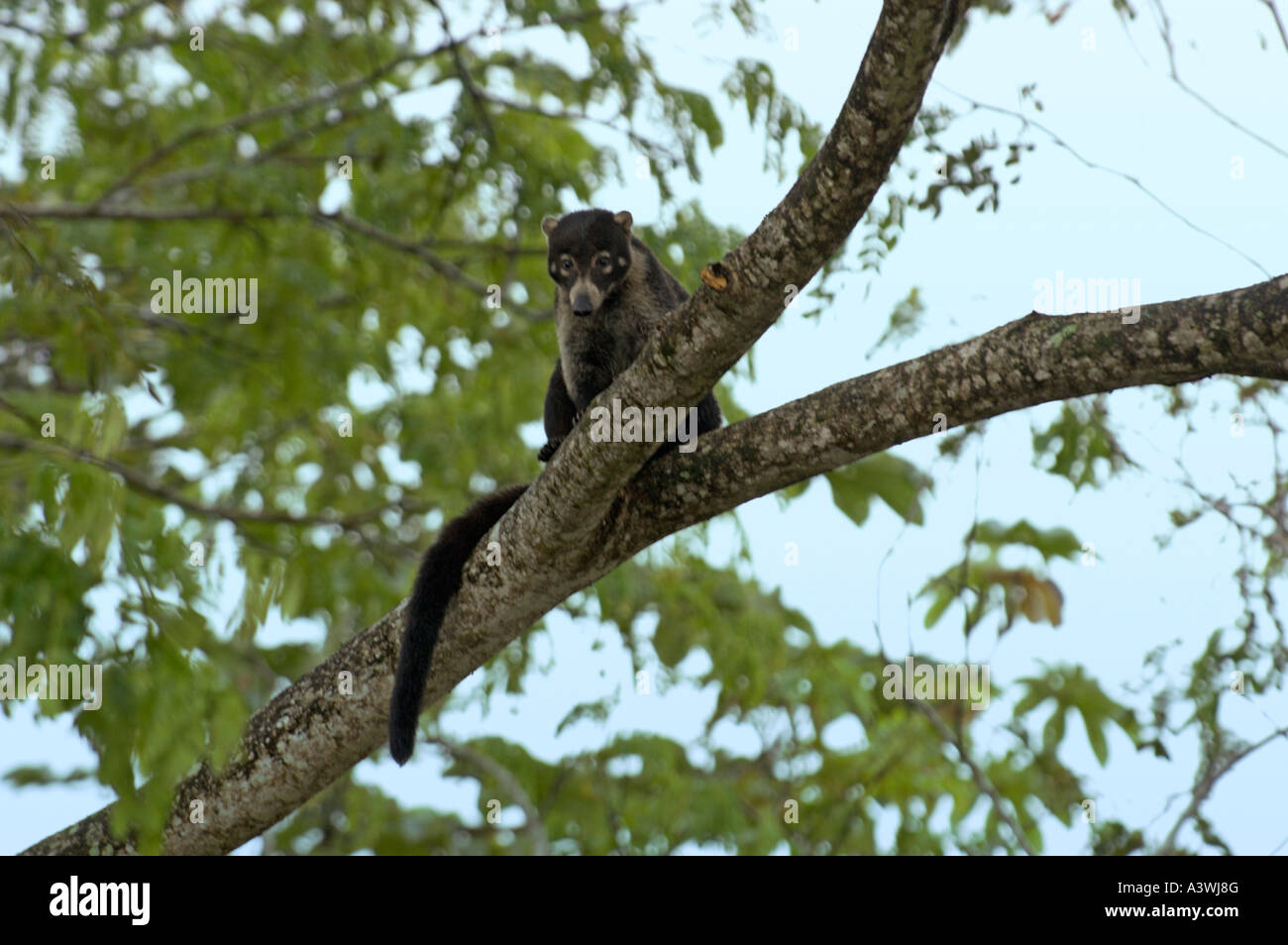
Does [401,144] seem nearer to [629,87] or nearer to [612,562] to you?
[629,87]

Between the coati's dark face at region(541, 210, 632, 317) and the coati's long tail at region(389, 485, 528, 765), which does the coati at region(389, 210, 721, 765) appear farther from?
the coati's long tail at region(389, 485, 528, 765)

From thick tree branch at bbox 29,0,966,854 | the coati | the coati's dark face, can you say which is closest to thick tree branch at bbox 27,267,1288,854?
thick tree branch at bbox 29,0,966,854

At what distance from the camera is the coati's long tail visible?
3.89 meters

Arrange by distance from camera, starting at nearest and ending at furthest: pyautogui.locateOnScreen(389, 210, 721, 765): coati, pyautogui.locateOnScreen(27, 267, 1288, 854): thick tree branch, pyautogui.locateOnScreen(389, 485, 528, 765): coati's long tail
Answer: pyautogui.locateOnScreen(27, 267, 1288, 854): thick tree branch → pyautogui.locateOnScreen(389, 485, 528, 765): coati's long tail → pyautogui.locateOnScreen(389, 210, 721, 765): coati

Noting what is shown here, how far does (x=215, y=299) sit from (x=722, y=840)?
4288 mm

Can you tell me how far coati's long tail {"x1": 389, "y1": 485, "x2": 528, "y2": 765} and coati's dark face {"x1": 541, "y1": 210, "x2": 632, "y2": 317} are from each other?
1475mm

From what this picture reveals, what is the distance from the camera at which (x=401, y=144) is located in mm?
7070

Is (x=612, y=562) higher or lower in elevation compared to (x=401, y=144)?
lower

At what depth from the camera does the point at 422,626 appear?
3953mm

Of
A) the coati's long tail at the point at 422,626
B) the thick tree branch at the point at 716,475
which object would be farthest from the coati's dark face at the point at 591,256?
the thick tree branch at the point at 716,475

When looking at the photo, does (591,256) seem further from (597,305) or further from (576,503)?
(576,503)

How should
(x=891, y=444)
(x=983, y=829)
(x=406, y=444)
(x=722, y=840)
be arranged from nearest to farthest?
1. (x=891, y=444)
2. (x=983, y=829)
3. (x=722, y=840)
4. (x=406, y=444)

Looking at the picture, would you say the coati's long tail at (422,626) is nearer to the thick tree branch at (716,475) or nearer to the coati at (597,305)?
the thick tree branch at (716,475)

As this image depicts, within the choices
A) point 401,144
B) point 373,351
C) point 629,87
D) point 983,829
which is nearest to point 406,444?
point 373,351
